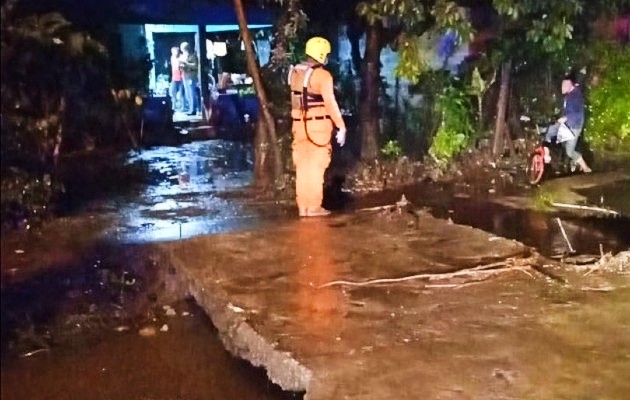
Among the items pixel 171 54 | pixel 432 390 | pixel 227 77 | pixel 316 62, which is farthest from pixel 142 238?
pixel 171 54

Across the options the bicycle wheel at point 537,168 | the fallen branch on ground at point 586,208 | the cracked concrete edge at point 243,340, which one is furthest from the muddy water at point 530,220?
the cracked concrete edge at point 243,340

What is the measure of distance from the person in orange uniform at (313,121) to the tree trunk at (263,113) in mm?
1792

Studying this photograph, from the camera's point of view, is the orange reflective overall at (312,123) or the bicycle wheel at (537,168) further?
the bicycle wheel at (537,168)

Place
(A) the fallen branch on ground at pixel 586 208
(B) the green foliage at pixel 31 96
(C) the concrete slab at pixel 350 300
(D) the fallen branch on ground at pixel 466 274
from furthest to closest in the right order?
(A) the fallen branch on ground at pixel 586 208
(D) the fallen branch on ground at pixel 466 274
(C) the concrete slab at pixel 350 300
(B) the green foliage at pixel 31 96

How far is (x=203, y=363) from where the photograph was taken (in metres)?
6.19

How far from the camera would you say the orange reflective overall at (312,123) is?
28.7 feet

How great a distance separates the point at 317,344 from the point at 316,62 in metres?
4.02

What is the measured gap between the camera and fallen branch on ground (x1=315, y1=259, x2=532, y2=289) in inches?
263

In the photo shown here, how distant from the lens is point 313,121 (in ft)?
29.3

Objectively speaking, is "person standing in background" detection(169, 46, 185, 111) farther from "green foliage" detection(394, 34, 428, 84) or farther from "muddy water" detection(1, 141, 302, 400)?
"green foliage" detection(394, 34, 428, 84)

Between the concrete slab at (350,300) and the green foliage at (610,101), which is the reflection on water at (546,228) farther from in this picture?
the green foliage at (610,101)

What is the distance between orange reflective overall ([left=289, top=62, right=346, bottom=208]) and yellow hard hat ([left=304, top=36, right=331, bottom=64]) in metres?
0.10

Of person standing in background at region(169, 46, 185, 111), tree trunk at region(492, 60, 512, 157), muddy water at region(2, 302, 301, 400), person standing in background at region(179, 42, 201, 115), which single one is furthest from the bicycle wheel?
person standing in background at region(179, 42, 201, 115)

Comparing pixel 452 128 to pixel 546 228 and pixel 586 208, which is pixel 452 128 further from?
pixel 546 228
